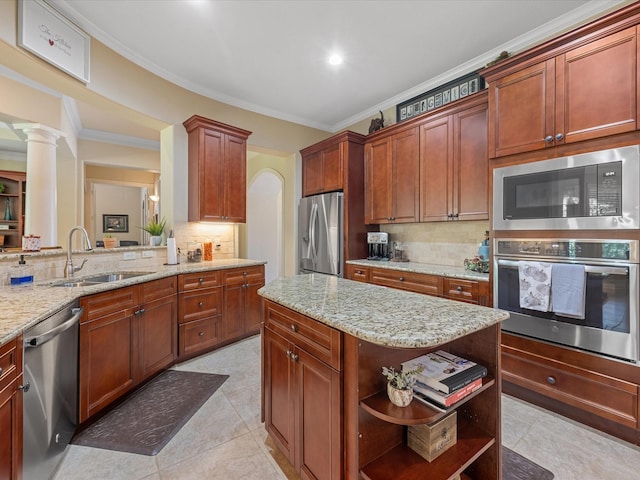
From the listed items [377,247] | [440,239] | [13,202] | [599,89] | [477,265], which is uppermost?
[599,89]

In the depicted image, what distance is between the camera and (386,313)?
1.28 metres

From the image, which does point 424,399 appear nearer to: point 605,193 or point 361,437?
point 361,437

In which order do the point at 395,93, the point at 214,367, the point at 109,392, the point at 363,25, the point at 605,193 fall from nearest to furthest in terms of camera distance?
the point at 605,193
the point at 109,392
the point at 363,25
the point at 214,367
the point at 395,93

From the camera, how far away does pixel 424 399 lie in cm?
117

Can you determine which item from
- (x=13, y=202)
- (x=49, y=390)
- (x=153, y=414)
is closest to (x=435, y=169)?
(x=153, y=414)

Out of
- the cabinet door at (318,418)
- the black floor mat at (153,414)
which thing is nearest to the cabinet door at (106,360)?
the black floor mat at (153,414)

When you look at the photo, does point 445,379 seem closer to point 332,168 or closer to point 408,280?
point 408,280

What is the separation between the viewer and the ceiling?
91.3 inches

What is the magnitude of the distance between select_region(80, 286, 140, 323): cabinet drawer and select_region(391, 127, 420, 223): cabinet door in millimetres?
2785

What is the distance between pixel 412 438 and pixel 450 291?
65.4 inches

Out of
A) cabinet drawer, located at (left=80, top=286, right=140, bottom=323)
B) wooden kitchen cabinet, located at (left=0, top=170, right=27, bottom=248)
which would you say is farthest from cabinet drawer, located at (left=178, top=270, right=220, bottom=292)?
wooden kitchen cabinet, located at (left=0, top=170, right=27, bottom=248)

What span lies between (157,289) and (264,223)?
146 inches

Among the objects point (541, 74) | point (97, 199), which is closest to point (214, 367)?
point (541, 74)

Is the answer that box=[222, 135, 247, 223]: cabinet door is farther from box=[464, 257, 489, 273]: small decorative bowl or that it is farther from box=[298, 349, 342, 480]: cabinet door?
box=[464, 257, 489, 273]: small decorative bowl
